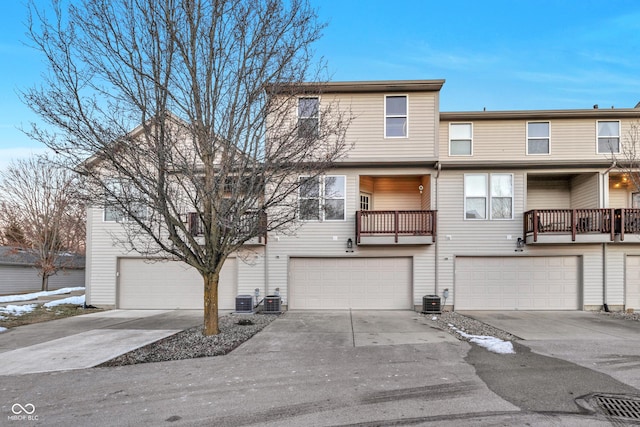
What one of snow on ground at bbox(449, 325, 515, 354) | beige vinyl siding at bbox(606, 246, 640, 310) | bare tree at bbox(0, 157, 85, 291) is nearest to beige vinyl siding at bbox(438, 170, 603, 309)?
beige vinyl siding at bbox(606, 246, 640, 310)

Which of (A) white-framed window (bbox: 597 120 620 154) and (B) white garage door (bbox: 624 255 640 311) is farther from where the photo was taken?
(A) white-framed window (bbox: 597 120 620 154)

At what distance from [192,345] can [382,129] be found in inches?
335

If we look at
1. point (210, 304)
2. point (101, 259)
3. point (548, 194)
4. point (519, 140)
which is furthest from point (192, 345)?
point (548, 194)

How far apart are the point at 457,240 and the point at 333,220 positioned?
4.22 m

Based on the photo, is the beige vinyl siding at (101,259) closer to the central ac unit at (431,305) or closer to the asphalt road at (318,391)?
the central ac unit at (431,305)

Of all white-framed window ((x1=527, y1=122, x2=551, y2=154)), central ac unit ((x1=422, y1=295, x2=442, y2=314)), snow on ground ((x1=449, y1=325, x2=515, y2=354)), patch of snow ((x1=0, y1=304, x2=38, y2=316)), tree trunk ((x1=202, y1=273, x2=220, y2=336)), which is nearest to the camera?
snow on ground ((x1=449, y1=325, x2=515, y2=354))

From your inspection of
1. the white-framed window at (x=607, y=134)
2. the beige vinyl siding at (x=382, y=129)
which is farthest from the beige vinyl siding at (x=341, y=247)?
the white-framed window at (x=607, y=134)

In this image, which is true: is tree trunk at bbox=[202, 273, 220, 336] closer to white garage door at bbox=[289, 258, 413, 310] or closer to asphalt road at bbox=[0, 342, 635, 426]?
asphalt road at bbox=[0, 342, 635, 426]

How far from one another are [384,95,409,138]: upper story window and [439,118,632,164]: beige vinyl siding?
1517 mm

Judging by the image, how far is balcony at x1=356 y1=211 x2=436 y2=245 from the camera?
36.6ft

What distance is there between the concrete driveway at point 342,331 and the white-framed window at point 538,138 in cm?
708

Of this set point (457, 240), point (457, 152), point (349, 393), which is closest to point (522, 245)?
point (457, 240)

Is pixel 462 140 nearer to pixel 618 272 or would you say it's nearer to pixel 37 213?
pixel 618 272

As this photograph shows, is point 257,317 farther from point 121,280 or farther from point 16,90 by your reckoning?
point 16,90
